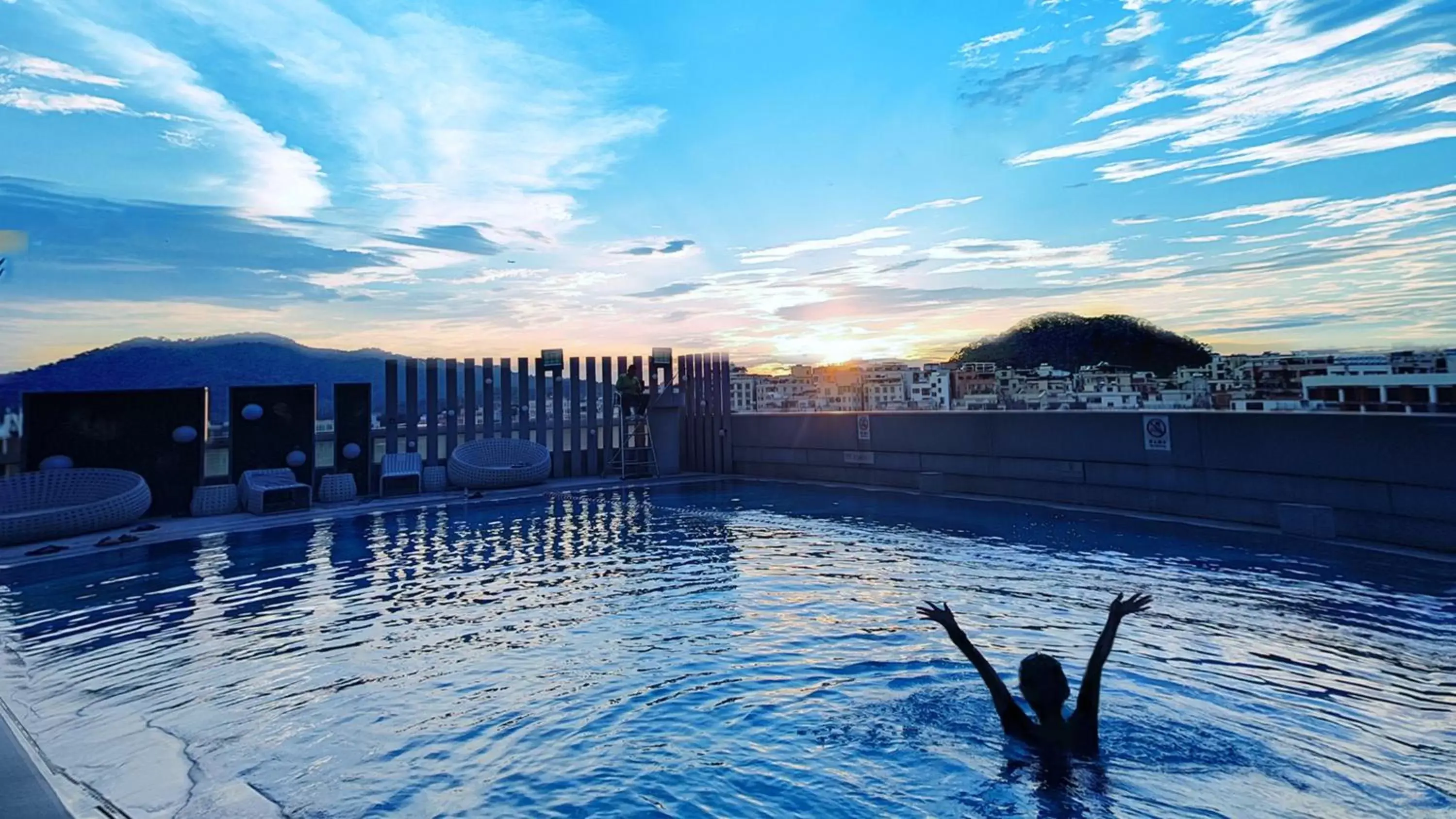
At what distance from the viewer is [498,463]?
48.2 ft

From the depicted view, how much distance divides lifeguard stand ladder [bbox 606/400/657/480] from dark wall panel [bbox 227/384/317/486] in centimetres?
604

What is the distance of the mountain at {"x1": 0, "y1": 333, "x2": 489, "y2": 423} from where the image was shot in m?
12.3

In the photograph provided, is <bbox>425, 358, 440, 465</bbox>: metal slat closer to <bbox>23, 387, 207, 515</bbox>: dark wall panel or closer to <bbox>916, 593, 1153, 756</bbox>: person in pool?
<bbox>23, 387, 207, 515</bbox>: dark wall panel

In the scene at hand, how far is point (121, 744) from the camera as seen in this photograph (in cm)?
338

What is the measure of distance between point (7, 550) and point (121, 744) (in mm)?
8229

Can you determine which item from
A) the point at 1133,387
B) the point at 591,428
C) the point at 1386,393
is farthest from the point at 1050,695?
the point at 591,428

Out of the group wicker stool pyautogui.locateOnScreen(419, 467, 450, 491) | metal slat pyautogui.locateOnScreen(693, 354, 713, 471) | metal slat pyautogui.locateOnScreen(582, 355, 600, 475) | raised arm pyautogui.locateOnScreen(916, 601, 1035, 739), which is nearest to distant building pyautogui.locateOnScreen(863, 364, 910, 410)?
metal slat pyautogui.locateOnScreen(693, 354, 713, 471)

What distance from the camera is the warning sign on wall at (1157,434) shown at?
31.1ft

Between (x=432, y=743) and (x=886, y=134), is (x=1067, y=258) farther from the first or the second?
(x=432, y=743)

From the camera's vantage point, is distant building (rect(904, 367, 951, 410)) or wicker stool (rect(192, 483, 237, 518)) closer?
wicker stool (rect(192, 483, 237, 518))

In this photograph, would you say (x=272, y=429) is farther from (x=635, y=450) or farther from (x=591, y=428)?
(x=635, y=450)

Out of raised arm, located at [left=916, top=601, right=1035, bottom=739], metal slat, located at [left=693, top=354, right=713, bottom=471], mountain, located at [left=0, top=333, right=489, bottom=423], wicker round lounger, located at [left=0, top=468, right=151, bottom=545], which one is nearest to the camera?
raised arm, located at [left=916, top=601, right=1035, bottom=739]

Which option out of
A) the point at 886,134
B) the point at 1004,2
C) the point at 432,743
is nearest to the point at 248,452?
the point at 432,743

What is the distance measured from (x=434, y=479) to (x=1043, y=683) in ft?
43.4
